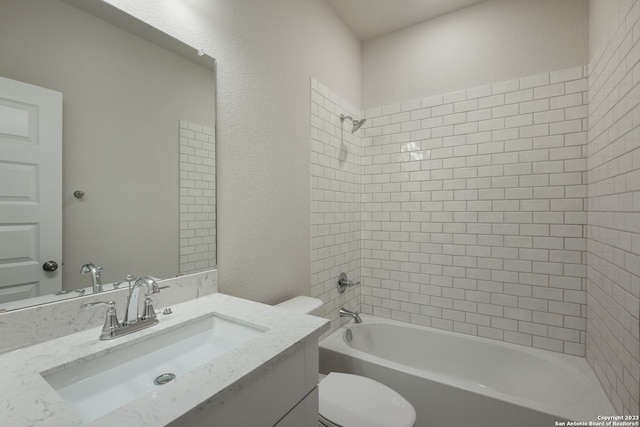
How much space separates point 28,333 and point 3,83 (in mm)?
725

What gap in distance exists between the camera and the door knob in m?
0.92

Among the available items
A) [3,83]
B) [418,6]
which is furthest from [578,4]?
[3,83]

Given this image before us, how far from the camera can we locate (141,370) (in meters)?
0.90

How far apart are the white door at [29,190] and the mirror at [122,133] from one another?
0.08ft

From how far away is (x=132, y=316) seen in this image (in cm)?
100

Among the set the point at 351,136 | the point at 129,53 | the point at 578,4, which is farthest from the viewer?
the point at 351,136

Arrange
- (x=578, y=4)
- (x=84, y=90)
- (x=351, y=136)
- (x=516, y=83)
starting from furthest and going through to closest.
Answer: (x=351, y=136), (x=516, y=83), (x=578, y=4), (x=84, y=90)

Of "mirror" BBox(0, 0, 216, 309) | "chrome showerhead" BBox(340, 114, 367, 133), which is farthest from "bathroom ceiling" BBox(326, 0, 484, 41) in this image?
"mirror" BBox(0, 0, 216, 309)

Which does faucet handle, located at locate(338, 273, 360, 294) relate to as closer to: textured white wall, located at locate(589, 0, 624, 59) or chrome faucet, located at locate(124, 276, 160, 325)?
chrome faucet, located at locate(124, 276, 160, 325)

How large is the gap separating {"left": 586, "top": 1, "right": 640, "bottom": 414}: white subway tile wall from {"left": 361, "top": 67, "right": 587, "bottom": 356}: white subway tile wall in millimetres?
136

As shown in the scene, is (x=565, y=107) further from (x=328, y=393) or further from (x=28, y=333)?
(x=28, y=333)

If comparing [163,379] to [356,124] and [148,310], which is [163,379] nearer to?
[148,310]

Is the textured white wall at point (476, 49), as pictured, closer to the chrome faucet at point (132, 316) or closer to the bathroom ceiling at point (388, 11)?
the bathroom ceiling at point (388, 11)

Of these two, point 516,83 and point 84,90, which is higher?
point 516,83
